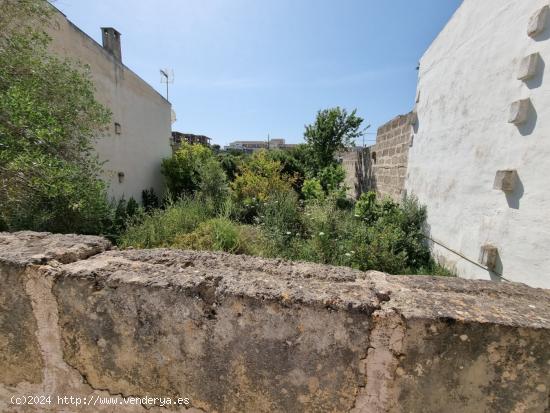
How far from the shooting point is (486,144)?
3.20 m

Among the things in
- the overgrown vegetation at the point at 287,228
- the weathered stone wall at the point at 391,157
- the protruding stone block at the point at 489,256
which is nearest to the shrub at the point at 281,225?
the overgrown vegetation at the point at 287,228

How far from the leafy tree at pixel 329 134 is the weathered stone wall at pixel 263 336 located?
1064 cm

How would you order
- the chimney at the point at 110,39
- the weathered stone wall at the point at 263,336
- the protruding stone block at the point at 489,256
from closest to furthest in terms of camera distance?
1. the weathered stone wall at the point at 263,336
2. the protruding stone block at the point at 489,256
3. the chimney at the point at 110,39

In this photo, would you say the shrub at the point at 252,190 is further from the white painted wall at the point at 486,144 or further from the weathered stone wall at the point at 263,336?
the weathered stone wall at the point at 263,336

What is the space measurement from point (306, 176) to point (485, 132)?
9.05 meters

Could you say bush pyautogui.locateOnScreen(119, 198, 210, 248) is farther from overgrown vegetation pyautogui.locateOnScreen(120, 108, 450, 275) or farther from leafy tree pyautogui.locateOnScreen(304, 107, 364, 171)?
leafy tree pyautogui.locateOnScreen(304, 107, 364, 171)

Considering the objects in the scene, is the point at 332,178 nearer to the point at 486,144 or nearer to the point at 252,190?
the point at 252,190

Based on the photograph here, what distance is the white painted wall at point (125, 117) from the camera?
665 cm

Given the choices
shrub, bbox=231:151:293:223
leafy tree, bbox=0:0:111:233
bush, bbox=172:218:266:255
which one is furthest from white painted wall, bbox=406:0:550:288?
leafy tree, bbox=0:0:111:233

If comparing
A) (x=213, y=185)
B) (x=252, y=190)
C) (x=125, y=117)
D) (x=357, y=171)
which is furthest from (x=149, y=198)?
(x=357, y=171)

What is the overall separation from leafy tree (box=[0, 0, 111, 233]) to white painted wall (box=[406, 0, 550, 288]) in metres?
5.05

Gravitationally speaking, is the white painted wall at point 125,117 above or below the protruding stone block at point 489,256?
above

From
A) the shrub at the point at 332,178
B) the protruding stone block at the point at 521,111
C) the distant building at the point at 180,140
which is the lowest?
the shrub at the point at 332,178

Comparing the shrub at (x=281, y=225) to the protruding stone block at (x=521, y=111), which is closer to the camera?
the protruding stone block at (x=521, y=111)
